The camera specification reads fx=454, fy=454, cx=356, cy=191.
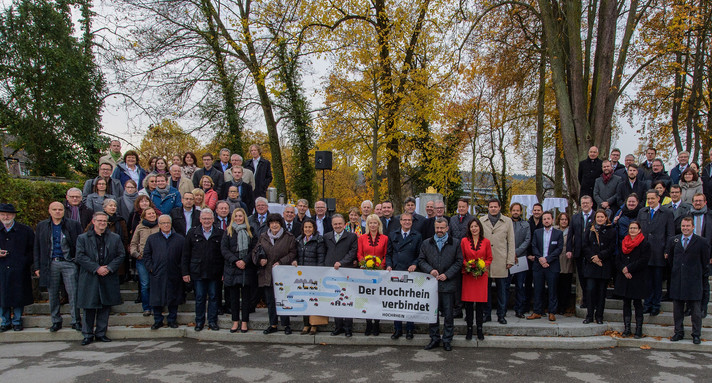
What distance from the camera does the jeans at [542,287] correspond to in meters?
7.65

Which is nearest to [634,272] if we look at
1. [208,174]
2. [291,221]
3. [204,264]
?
[291,221]

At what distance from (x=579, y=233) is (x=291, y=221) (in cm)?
491

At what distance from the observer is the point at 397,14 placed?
17391mm

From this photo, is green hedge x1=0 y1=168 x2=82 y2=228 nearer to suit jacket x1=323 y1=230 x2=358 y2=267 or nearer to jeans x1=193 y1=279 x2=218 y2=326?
jeans x1=193 y1=279 x2=218 y2=326

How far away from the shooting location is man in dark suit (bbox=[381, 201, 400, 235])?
8.03 meters

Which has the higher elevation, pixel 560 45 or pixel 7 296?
pixel 560 45

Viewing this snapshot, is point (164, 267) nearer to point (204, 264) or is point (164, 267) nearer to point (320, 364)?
point (204, 264)

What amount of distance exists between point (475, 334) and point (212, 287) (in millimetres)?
4232

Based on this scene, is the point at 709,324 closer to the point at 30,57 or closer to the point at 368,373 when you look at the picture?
the point at 368,373

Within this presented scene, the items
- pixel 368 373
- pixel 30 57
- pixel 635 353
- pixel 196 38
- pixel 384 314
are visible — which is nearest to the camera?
pixel 368 373

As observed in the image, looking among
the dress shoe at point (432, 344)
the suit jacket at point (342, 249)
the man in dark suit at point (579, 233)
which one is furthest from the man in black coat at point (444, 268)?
the man in dark suit at point (579, 233)

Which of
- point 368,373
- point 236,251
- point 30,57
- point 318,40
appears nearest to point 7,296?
point 236,251

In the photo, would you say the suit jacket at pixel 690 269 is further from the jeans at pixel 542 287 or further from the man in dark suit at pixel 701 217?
the jeans at pixel 542 287

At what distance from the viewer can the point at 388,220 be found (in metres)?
8.18
